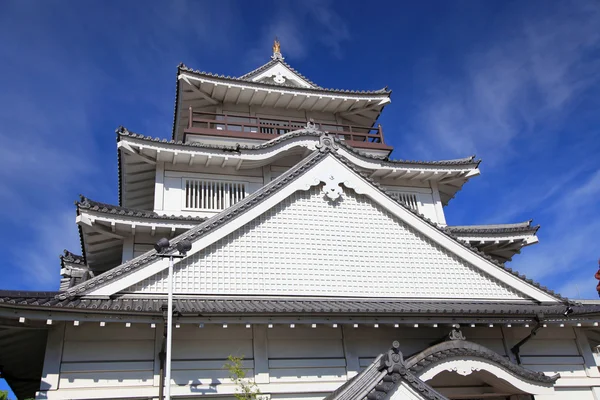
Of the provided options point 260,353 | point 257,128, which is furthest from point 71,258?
point 260,353

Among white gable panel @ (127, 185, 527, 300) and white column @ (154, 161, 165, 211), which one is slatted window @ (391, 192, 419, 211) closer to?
white gable panel @ (127, 185, 527, 300)

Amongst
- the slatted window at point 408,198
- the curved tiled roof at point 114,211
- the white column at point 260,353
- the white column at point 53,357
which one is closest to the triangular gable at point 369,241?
the white column at point 260,353

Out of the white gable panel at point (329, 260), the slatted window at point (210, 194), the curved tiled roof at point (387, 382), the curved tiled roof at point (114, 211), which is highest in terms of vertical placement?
the slatted window at point (210, 194)

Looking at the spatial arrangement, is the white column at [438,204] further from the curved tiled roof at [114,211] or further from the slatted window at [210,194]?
the curved tiled roof at [114,211]

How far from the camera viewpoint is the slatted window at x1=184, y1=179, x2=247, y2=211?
19188mm

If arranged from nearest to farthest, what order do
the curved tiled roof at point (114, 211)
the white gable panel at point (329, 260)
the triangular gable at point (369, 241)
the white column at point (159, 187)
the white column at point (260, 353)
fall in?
the white column at point (260, 353) → the white gable panel at point (329, 260) → the triangular gable at point (369, 241) → the curved tiled roof at point (114, 211) → the white column at point (159, 187)

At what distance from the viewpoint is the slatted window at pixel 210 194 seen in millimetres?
19188

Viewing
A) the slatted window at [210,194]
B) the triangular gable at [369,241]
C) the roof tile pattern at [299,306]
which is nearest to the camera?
the roof tile pattern at [299,306]

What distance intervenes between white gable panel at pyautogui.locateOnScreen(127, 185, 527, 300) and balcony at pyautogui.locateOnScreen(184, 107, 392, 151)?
8.33 metres

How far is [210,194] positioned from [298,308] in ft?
30.8

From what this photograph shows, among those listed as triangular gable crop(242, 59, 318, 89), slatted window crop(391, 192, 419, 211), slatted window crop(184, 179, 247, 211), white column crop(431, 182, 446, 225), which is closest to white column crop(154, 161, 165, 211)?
slatted window crop(184, 179, 247, 211)

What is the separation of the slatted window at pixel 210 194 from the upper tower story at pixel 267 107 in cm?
235

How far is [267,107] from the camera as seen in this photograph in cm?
2412

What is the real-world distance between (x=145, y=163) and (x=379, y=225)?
399 inches
